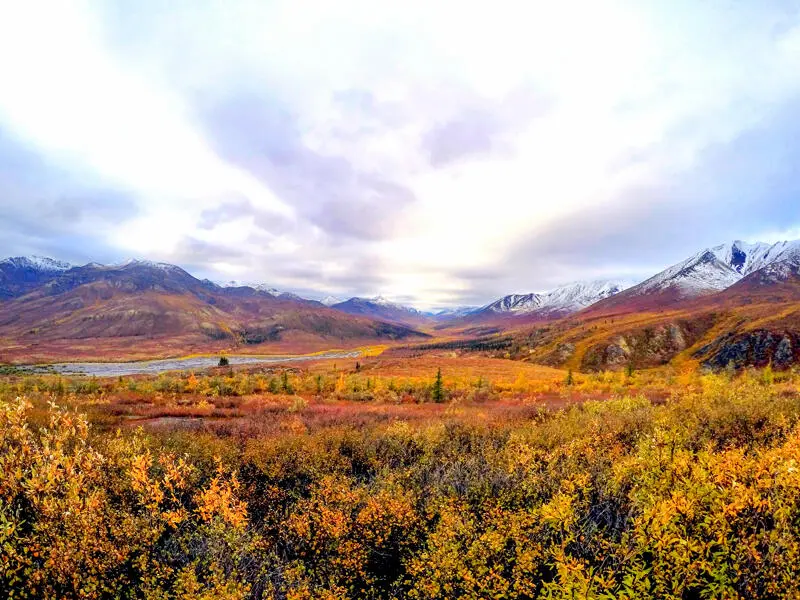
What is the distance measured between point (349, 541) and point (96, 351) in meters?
204

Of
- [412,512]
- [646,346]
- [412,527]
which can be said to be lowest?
[646,346]

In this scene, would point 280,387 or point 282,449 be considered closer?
point 282,449

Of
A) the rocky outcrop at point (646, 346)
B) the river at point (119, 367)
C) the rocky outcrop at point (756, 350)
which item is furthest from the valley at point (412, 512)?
the rocky outcrop at point (646, 346)

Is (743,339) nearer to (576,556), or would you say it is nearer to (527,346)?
(527,346)

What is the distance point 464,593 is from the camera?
260 inches

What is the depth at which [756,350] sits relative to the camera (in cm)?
8600

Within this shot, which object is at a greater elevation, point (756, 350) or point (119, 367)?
point (756, 350)

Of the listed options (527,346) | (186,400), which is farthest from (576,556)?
(527,346)

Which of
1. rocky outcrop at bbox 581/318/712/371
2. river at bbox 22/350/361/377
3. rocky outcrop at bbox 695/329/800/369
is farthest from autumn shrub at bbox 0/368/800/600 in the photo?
rocky outcrop at bbox 581/318/712/371

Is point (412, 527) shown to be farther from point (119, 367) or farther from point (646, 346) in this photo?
point (119, 367)

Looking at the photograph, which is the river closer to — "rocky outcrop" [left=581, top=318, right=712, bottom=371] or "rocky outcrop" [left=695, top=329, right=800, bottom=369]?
"rocky outcrop" [left=581, top=318, right=712, bottom=371]

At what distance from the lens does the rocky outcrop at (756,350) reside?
80625 mm

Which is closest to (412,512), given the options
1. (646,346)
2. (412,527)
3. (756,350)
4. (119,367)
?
(412,527)

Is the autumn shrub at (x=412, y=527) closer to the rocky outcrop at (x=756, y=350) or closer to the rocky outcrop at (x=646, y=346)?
the rocky outcrop at (x=756, y=350)
